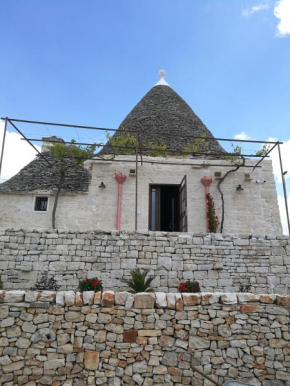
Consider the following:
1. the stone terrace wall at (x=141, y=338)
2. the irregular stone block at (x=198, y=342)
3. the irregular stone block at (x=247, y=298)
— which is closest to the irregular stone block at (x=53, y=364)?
the stone terrace wall at (x=141, y=338)

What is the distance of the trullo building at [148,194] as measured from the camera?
9.77 meters

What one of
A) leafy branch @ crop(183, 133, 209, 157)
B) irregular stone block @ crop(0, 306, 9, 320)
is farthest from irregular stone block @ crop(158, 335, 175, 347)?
leafy branch @ crop(183, 133, 209, 157)

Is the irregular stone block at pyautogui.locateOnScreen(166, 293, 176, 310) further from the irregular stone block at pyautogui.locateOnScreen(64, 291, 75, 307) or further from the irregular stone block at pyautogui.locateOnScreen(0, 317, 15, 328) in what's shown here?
the irregular stone block at pyautogui.locateOnScreen(0, 317, 15, 328)

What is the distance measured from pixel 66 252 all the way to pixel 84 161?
4.35 meters

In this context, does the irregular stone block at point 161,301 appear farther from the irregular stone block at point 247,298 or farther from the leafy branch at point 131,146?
the leafy branch at point 131,146

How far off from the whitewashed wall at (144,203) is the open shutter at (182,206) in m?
0.17

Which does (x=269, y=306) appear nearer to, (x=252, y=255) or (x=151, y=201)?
(x=252, y=255)

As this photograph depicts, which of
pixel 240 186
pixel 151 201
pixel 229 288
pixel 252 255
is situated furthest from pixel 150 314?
pixel 240 186

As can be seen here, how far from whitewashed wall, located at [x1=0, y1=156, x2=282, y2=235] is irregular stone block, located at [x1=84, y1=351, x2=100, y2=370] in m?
5.53

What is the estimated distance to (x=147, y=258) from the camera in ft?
22.7

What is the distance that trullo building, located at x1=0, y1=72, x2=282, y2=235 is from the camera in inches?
385

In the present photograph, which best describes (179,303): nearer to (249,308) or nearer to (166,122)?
(249,308)

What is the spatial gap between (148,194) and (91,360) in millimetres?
6379

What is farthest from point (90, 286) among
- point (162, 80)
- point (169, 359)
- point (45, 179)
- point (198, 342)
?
point (162, 80)
